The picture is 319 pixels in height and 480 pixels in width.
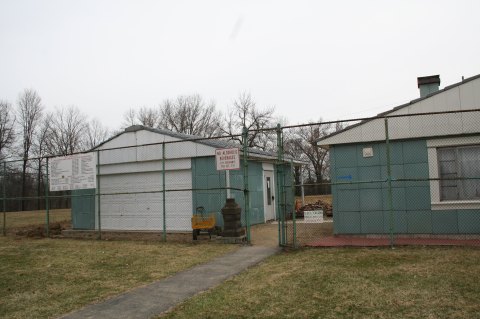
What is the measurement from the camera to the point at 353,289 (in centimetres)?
567

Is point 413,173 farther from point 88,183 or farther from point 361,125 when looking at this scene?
point 88,183

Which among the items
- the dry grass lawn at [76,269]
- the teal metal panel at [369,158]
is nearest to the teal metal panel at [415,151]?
the teal metal panel at [369,158]

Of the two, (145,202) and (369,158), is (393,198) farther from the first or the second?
(145,202)

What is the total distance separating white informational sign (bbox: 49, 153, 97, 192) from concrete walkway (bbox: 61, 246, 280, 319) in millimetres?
6422

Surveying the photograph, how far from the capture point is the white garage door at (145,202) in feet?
48.3

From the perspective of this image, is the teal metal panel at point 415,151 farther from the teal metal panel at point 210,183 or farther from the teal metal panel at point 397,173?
the teal metal panel at point 210,183

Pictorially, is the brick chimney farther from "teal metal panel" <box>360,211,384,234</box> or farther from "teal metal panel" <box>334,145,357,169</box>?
"teal metal panel" <box>360,211,384,234</box>

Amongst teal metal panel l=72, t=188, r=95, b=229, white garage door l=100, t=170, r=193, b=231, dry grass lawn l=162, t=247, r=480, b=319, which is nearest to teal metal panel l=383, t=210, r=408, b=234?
dry grass lawn l=162, t=247, r=480, b=319

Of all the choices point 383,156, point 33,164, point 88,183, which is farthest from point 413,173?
point 33,164

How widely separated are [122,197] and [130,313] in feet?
37.0

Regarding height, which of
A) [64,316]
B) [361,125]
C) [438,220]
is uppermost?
[361,125]

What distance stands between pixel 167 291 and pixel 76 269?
10.4ft

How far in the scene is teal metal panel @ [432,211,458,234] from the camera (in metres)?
10.0

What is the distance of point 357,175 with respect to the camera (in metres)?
11.0
